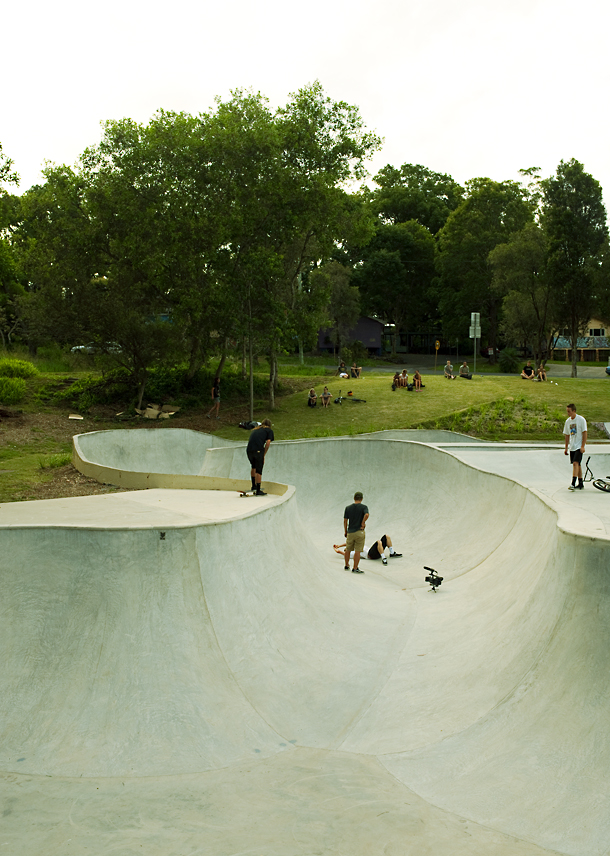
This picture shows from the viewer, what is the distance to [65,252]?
28.5 m

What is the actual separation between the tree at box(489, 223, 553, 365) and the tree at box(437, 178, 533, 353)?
3.88 metres

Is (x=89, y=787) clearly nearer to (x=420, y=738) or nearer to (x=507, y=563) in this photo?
(x=420, y=738)

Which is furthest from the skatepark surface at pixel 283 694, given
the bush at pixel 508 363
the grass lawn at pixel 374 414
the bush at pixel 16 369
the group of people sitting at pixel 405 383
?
the bush at pixel 508 363

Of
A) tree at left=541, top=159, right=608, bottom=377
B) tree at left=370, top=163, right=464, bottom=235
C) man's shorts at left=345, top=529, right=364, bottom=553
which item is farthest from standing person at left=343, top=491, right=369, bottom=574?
tree at left=370, top=163, right=464, bottom=235

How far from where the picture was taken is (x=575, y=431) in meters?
12.4

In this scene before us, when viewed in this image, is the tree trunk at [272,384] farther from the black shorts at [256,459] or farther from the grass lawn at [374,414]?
the black shorts at [256,459]

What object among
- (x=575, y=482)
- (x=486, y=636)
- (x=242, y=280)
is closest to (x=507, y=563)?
(x=486, y=636)

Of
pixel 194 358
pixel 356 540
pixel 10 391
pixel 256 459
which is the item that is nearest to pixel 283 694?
pixel 256 459

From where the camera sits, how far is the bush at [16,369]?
30.2m

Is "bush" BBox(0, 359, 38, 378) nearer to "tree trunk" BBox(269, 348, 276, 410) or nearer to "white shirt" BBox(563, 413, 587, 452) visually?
"tree trunk" BBox(269, 348, 276, 410)

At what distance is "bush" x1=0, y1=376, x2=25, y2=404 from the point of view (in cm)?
2702

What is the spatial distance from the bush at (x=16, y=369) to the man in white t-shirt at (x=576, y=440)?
25.1 m

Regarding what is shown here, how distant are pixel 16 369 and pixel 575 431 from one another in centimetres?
2585

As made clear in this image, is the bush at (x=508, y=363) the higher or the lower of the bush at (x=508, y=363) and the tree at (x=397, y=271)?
the lower
